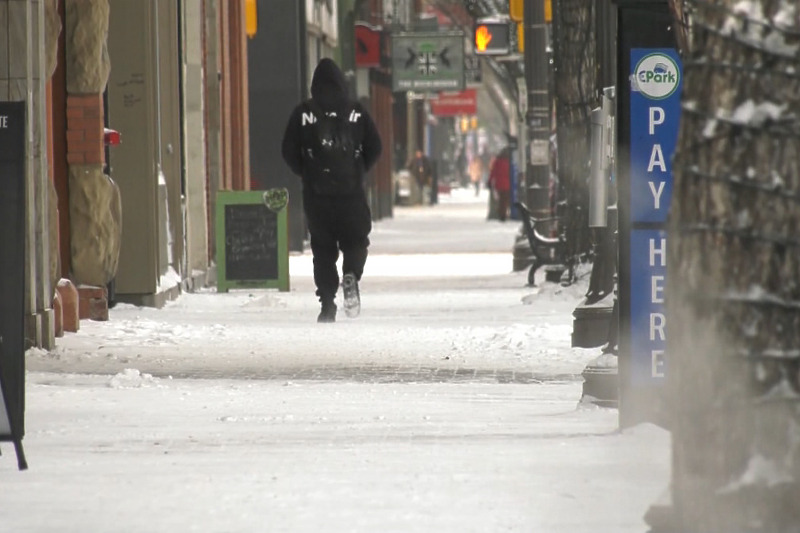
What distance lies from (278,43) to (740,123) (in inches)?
1041

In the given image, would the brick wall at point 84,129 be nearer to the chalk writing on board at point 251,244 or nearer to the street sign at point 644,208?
the chalk writing on board at point 251,244

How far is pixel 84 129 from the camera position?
14.9m

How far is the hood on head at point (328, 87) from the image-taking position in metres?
15.2

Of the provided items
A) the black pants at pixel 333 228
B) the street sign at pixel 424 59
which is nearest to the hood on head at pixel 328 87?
the black pants at pixel 333 228

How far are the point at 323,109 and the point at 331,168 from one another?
463 millimetres

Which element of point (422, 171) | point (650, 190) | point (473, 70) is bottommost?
point (422, 171)

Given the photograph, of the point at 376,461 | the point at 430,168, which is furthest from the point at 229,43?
the point at 430,168

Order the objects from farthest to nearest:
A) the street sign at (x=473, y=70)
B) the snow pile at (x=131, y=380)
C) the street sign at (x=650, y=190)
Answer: the street sign at (x=473, y=70), the snow pile at (x=131, y=380), the street sign at (x=650, y=190)

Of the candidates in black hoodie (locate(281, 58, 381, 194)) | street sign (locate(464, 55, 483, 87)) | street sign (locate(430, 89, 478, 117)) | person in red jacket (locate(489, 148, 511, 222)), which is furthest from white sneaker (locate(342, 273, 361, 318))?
street sign (locate(430, 89, 478, 117))

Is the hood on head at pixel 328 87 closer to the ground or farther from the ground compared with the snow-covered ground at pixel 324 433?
farther from the ground

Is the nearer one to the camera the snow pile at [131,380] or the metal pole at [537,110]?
the snow pile at [131,380]

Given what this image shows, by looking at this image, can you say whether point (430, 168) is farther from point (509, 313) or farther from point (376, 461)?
point (376, 461)

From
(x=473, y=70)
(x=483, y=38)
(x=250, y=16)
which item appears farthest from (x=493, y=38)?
(x=473, y=70)

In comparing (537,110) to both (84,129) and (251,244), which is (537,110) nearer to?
(251,244)
